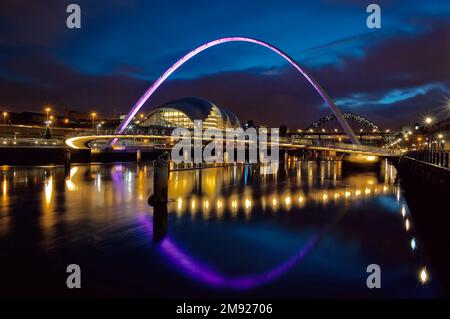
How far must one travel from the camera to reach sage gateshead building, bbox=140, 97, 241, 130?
4587 inches

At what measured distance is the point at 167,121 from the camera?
388 ft

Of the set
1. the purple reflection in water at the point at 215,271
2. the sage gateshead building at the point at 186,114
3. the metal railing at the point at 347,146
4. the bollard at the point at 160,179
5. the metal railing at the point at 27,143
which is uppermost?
the sage gateshead building at the point at 186,114

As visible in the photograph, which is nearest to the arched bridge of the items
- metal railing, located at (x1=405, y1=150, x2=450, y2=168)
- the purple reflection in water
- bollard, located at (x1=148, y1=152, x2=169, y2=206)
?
metal railing, located at (x1=405, y1=150, x2=450, y2=168)

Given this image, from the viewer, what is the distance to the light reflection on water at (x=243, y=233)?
31.3 ft

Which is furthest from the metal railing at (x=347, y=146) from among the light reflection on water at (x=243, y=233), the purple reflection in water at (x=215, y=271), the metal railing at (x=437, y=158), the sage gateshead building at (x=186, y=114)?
Result: the sage gateshead building at (x=186, y=114)

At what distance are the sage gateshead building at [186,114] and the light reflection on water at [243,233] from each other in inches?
3631

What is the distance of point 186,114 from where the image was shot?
11581 centimetres

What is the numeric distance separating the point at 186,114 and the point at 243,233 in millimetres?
103639

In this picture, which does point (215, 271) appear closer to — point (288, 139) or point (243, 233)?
point (243, 233)

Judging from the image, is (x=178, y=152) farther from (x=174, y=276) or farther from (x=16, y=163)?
(x=174, y=276)

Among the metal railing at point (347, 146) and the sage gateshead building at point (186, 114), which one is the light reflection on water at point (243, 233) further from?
the sage gateshead building at point (186, 114)

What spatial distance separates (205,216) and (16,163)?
35.9 metres

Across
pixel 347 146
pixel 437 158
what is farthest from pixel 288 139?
pixel 437 158
